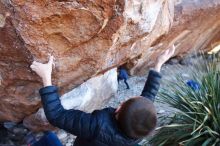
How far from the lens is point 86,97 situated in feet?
14.7

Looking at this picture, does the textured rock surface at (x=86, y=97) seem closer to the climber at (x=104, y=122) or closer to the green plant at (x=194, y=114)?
the green plant at (x=194, y=114)

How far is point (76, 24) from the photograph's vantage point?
3141 mm

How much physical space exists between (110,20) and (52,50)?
52cm

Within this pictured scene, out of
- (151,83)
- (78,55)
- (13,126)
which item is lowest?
(13,126)

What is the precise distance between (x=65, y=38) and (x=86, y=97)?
1.39 meters

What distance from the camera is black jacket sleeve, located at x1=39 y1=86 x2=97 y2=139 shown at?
2.52 metres

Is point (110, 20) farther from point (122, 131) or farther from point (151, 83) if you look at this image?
point (122, 131)

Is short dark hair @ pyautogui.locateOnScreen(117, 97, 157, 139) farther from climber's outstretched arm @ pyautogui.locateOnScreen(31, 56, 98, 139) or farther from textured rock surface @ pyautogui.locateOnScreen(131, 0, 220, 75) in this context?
textured rock surface @ pyautogui.locateOnScreen(131, 0, 220, 75)

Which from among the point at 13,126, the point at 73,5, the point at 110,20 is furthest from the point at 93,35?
the point at 13,126

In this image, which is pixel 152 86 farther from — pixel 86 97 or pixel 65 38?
pixel 86 97

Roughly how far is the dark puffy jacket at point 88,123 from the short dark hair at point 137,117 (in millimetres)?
118

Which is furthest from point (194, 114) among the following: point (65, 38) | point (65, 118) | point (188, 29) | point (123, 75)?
point (188, 29)

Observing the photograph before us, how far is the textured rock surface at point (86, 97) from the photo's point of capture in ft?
13.7

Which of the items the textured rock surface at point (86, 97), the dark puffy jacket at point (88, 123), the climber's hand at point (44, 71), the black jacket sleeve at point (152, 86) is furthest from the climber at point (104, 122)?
the textured rock surface at point (86, 97)
